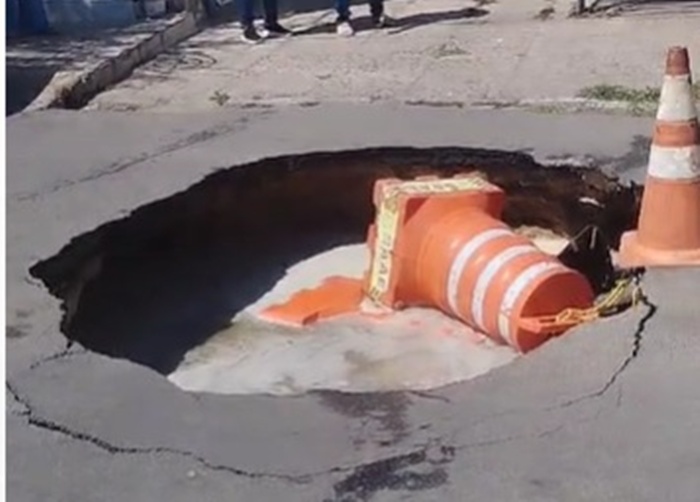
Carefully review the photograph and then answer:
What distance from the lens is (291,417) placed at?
14.9 feet

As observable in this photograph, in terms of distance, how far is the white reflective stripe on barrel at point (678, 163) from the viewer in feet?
18.5

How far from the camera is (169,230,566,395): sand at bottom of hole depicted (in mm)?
5578

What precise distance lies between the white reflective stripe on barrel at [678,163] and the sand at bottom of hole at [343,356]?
832 mm

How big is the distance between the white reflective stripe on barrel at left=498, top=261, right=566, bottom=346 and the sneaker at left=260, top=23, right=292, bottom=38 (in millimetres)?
6796

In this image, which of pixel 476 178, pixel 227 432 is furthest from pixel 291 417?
pixel 476 178

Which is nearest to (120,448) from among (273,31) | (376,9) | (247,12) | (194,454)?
(194,454)

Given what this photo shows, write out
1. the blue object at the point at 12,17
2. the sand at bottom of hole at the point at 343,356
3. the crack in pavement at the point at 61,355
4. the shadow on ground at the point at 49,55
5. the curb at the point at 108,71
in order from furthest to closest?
the blue object at the point at 12,17, the shadow on ground at the point at 49,55, the curb at the point at 108,71, the sand at bottom of hole at the point at 343,356, the crack in pavement at the point at 61,355

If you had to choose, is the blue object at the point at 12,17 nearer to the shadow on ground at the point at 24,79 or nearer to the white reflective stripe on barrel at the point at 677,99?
the shadow on ground at the point at 24,79

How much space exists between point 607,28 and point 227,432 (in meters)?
7.47

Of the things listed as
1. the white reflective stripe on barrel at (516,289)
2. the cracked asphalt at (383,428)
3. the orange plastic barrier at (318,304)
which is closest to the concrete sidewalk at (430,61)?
the orange plastic barrier at (318,304)

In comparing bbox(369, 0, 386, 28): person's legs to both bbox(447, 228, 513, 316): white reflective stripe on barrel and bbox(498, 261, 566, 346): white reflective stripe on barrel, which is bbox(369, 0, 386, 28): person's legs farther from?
bbox(498, 261, 566, 346): white reflective stripe on barrel

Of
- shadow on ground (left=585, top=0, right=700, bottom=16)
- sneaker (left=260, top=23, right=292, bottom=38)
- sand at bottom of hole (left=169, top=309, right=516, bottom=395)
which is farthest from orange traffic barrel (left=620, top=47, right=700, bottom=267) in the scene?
sneaker (left=260, top=23, right=292, bottom=38)

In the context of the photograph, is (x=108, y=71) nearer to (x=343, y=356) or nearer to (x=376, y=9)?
(x=376, y=9)

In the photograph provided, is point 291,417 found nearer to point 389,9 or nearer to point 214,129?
point 214,129
